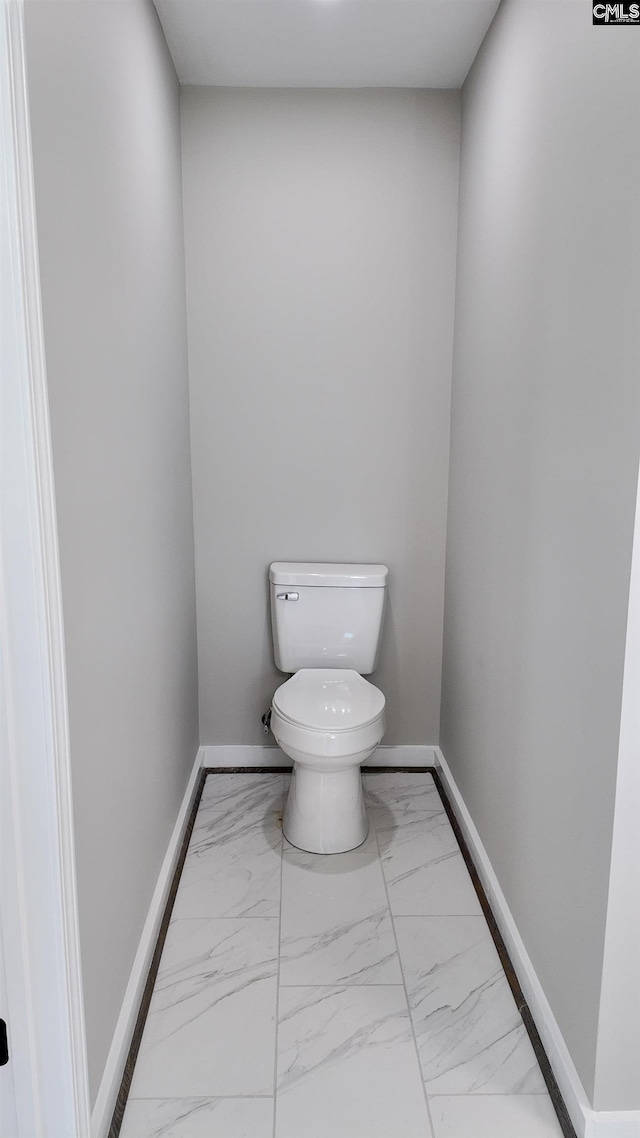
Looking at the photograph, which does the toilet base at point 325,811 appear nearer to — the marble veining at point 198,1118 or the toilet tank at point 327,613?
the toilet tank at point 327,613

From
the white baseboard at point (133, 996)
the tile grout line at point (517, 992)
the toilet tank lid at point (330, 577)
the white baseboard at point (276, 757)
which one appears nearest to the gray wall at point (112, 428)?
the white baseboard at point (133, 996)

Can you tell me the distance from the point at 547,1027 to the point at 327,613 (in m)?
1.39

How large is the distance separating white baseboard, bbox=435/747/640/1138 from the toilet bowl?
382 mm

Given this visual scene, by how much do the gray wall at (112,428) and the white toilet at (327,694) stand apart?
15.1 inches

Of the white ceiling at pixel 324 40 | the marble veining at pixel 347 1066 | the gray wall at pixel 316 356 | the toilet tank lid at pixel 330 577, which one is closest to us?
the marble veining at pixel 347 1066

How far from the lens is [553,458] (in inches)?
65.0

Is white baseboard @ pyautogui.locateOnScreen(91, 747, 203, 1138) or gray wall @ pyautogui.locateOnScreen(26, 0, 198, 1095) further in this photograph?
white baseboard @ pyautogui.locateOnScreen(91, 747, 203, 1138)

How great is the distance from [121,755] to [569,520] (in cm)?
102

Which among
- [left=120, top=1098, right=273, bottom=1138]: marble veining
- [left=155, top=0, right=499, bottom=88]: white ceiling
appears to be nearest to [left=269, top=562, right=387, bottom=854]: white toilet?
[left=120, top=1098, right=273, bottom=1138]: marble veining

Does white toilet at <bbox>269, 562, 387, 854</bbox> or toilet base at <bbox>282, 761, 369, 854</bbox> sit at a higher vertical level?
white toilet at <bbox>269, 562, 387, 854</bbox>

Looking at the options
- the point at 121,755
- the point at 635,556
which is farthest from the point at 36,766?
the point at 635,556

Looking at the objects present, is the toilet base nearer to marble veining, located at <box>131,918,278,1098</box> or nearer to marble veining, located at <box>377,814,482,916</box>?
marble veining, located at <box>377,814,482,916</box>

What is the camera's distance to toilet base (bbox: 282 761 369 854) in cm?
240

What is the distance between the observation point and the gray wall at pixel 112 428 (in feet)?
4.17
